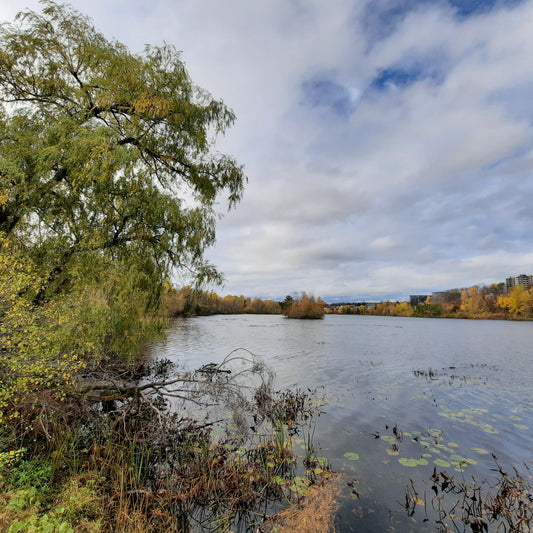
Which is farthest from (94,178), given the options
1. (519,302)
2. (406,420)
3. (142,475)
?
(519,302)

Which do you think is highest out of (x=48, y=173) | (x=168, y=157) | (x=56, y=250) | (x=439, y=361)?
(x=168, y=157)

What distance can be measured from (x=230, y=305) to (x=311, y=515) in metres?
131

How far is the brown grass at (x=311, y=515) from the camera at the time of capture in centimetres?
451

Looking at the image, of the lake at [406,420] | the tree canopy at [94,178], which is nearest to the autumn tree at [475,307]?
the lake at [406,420]

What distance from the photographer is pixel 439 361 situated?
69.1 ft

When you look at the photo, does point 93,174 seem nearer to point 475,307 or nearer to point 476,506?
point 476,506

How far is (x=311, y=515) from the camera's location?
15.7 feet

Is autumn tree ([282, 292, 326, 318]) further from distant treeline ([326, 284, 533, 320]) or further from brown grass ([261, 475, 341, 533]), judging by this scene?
brown grass ([261, 475, 341, 533])

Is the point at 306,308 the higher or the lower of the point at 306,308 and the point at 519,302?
the lower

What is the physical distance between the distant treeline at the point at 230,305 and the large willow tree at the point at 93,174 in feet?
2.17

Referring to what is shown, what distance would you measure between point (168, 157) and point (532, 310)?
107 metres

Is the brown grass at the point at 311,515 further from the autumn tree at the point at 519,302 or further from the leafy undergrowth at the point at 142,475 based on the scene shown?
the autumn tree at the point at 519,302

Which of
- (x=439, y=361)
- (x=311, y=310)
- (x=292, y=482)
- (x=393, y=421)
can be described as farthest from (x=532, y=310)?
(x=292, y=482)

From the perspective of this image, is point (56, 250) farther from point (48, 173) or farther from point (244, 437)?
point (244, 437)
